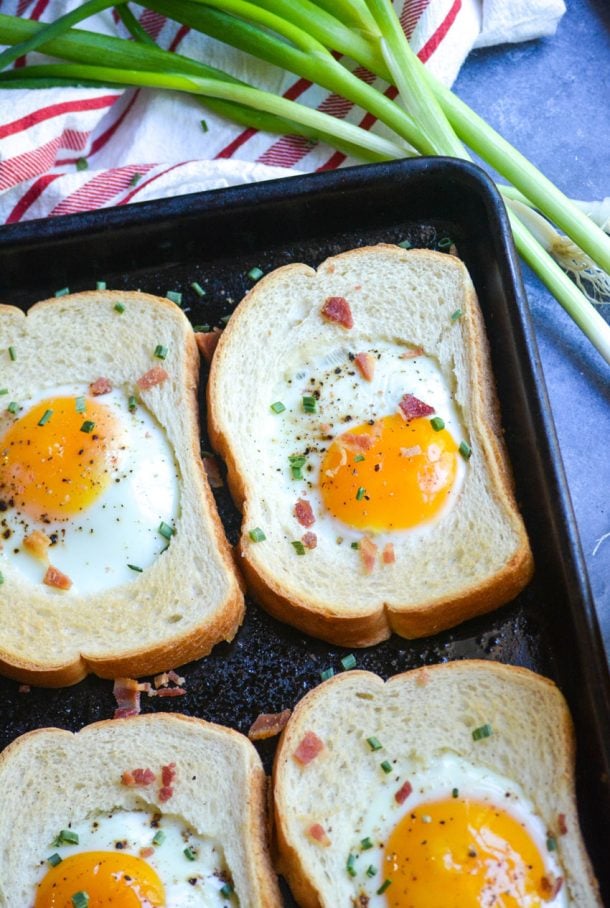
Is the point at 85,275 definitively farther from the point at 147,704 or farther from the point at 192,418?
the point at 147,704

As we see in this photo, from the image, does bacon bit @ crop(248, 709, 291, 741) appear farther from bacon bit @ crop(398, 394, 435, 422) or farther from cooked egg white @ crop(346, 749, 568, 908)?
bacon bit @ crop(398, 394, 435, 422)

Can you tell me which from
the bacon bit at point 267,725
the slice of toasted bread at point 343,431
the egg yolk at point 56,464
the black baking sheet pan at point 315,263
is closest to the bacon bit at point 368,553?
the slice of toasted bread at point 343,431

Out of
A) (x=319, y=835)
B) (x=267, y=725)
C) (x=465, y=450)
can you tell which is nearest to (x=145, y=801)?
(x=267, y=725)

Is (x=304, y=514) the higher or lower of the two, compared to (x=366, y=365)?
lower

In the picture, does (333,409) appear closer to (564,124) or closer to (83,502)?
(83,502)

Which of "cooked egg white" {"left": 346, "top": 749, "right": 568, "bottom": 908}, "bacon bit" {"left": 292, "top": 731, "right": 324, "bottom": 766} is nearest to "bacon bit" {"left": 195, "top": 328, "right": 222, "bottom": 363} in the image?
"bacon bit" {"left": 292, "top": 731, "right": 324, "bottom": 766}

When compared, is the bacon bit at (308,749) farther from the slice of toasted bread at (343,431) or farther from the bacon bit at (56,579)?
the bacon bit at (56,579)
